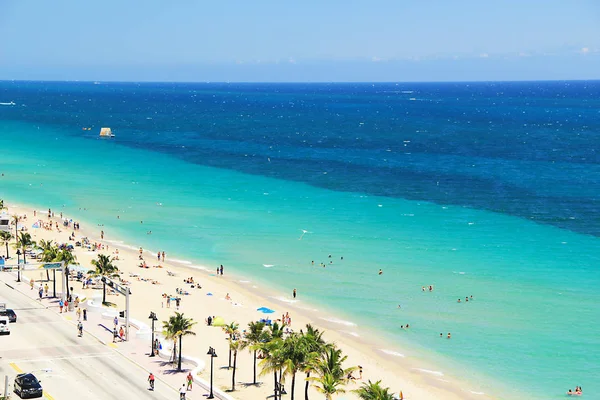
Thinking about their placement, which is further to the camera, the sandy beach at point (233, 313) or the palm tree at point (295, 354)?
the sandy beach at point (233, 313)

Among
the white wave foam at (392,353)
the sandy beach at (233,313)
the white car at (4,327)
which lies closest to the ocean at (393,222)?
the white wave foam at (392,353)

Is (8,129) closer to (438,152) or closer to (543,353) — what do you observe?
(438,152)

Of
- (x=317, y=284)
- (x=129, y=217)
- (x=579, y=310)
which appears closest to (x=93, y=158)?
(x=129, y=217)

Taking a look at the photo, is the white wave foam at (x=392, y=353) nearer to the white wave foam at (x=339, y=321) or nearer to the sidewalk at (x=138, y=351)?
the white wave foam at (x=339, y=321)

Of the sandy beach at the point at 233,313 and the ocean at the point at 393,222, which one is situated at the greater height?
the ocean at the point at 393,222

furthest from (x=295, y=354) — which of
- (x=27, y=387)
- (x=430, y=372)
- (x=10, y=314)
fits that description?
(x=10, y=314)

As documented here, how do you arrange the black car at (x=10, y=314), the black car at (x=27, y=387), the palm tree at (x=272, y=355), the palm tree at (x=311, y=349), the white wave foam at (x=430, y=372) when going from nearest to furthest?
the palm tree at (x=311, y=349) → the palm tree at (x=272, y=355) → the black car at (x=27, y=387) → the white wave foam at (x=430, y=372) → the black car at (x=10, y=314)

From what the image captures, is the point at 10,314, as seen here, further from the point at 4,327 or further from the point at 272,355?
the point at 272,355
